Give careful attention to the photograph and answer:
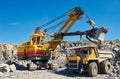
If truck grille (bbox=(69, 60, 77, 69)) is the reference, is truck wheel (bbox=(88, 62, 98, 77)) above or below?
below

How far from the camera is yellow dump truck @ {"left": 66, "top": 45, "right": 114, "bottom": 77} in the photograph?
19.3 m

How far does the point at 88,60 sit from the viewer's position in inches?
768

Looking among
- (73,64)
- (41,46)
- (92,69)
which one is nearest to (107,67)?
(92,69)

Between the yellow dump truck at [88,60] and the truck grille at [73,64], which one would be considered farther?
the truck grille at [73,64]

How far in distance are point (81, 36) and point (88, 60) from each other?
6.17 meters

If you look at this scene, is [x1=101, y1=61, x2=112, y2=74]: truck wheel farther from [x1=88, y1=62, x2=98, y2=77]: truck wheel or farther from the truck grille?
the truck grille

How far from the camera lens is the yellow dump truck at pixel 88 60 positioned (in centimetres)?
1930

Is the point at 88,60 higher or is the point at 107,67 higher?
the point at 88,60

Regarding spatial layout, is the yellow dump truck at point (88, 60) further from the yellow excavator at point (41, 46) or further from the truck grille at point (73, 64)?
the yellow excavator at point (41, 46)

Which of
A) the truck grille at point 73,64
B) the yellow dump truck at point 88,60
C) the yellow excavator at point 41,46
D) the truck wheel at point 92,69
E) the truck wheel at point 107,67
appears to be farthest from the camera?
the yellow excavator at point 41,46

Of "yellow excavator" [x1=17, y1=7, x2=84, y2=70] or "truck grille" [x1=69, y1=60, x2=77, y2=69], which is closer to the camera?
"truck grille" [x1=69, y1=60, x2=77, y2=69]

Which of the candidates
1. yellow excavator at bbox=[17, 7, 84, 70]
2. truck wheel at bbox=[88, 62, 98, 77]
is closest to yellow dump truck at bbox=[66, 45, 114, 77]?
truck wheel at bbox=[88, 62, 98, 77]

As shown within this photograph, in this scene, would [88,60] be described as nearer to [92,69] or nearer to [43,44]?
[92,69]

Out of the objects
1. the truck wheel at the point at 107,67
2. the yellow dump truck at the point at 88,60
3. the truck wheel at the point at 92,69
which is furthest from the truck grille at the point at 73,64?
the truck wheel at the point at 107,67
